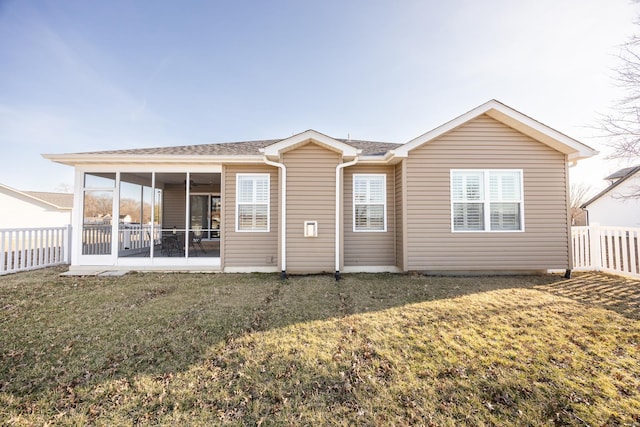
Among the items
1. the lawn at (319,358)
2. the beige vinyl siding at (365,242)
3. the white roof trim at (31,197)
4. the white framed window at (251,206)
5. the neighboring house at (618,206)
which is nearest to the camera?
the lawn at (319,358)

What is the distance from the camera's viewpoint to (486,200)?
7.00m

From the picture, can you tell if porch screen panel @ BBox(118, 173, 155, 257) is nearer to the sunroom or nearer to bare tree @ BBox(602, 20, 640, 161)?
the sunroom

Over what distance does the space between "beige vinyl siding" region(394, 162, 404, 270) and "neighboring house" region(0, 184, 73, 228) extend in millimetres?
26800

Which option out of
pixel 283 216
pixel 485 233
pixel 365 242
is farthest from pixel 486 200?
pixel 283 216

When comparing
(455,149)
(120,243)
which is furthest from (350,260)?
(120,243)

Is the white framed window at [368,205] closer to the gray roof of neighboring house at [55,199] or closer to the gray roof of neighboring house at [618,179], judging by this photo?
the gray roof of neighboring house at [618,179]

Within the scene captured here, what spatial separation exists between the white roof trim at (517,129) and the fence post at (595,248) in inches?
87.6

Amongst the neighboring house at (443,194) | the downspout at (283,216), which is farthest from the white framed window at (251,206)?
the downspout at (283,216)

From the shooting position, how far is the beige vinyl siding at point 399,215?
7.08 meters

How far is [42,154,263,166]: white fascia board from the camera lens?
6.99m

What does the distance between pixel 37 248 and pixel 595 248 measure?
17.0 meters

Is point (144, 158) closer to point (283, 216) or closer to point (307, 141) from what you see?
point (283, 216)

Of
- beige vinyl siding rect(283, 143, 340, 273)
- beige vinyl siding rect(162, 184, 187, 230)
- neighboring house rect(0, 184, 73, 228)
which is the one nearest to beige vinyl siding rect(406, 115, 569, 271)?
beige vinyl siding rect(283, 143, 340, 273)

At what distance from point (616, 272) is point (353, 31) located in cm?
1198
